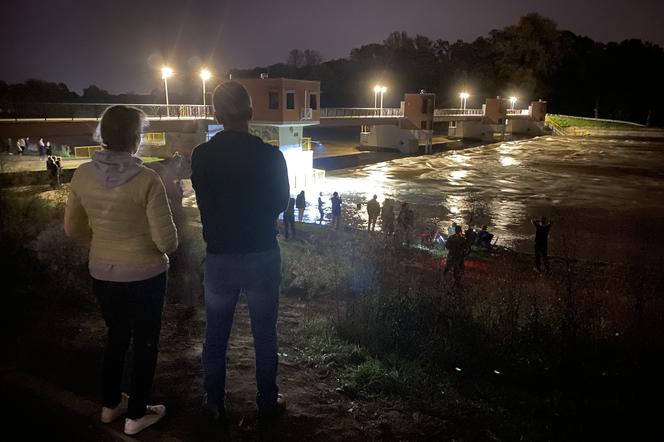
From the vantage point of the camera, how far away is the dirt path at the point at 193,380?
2.77 m

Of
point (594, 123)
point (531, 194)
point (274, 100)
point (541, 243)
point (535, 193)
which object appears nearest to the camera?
point (541, 243)

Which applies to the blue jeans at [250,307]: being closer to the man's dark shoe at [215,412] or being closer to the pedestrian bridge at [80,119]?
the man's dark shoe at [215,412]

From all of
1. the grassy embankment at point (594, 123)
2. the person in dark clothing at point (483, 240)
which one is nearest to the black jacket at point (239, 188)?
the person in dark clothing at point (483, 240)

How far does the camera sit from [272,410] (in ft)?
9.49

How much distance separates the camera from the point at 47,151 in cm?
3225

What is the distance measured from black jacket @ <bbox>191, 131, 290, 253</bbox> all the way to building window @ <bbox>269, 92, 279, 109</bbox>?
25.8 meters

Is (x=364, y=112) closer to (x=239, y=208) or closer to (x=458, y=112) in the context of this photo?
(x=458, y=112)

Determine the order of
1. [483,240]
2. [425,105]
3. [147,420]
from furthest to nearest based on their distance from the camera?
1. [425,105]
2. [483,240]
3. [147,420]

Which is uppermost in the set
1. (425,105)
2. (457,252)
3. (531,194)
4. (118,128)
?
(425,105)

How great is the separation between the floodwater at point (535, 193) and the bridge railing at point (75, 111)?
951 cm

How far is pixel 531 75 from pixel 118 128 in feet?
312

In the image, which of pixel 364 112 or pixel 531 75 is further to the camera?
pixel 531 75

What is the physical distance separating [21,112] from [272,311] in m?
26.0

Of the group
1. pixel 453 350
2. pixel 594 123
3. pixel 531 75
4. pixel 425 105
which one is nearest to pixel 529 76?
pixel 531 75
